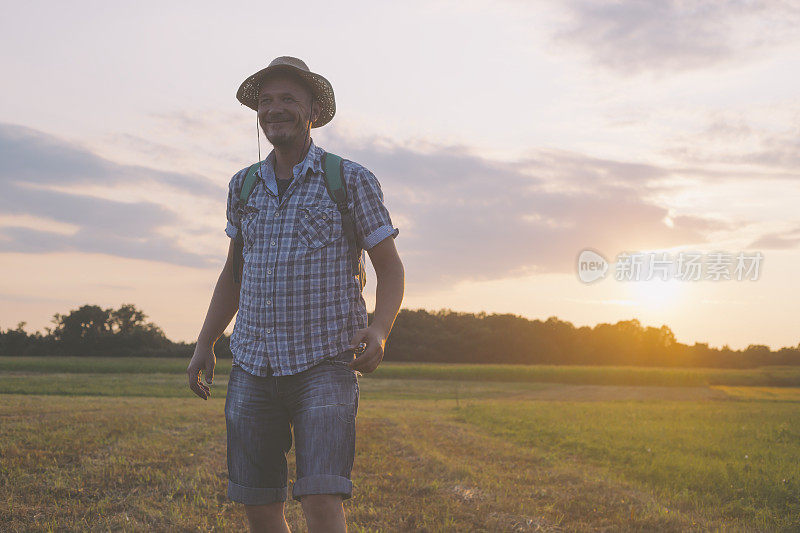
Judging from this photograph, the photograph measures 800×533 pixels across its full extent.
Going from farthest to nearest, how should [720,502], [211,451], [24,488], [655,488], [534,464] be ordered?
[534,464], [211,451], [655,488], [720,502], [24,488]

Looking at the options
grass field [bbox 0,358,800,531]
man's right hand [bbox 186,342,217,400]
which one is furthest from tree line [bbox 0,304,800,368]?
man's right hand [bbox 186,342,217,400]

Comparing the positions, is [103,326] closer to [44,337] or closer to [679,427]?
[44,337]

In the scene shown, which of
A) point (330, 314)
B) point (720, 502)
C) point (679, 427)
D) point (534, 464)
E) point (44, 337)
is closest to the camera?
point (330, 314)

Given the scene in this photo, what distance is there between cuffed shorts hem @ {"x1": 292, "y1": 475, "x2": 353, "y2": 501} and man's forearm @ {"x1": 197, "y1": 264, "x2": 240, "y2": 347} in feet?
3.66

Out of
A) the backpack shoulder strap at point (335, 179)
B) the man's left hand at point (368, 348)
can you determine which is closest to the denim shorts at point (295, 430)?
the man's left hand at point (368, 348)

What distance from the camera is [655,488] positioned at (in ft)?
27.5

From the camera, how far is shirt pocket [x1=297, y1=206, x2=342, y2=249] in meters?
3.06

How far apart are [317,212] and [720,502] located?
6.81 metres

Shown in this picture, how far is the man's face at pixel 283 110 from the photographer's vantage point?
10.7ft

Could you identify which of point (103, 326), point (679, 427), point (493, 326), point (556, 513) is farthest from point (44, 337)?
point (556, 513)

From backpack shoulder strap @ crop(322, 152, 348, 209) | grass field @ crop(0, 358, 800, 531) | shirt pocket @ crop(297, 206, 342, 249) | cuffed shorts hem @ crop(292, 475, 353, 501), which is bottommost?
grass field @ crop(0, 358, 800, 531)

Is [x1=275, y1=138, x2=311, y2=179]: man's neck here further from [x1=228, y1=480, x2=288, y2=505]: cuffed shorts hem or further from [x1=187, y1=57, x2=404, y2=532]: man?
[x1=228, y1=480, x2=288, y2=505]: cuffed shorts hem

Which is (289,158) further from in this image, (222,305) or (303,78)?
(222,305)

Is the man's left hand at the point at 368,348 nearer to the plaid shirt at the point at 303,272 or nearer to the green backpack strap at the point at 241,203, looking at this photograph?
the plaid shirt at the point at 303,272
